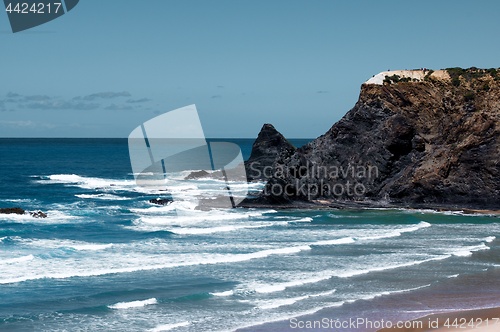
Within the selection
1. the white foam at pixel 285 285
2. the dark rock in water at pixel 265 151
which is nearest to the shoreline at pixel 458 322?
the white foam at pixel 285 285

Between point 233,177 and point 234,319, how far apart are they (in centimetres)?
5682

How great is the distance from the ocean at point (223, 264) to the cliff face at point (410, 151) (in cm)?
332

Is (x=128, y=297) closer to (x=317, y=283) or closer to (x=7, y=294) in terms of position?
(x=7, y=294)

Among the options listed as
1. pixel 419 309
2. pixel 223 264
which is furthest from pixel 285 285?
pixel 419 309

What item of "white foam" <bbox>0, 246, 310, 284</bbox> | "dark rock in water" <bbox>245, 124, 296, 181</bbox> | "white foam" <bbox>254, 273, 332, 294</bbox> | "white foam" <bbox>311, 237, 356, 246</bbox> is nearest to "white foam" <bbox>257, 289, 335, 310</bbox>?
"white foam" <bbox>254, 273, 332, 294</bbox>

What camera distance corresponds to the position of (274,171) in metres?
A: 49.2

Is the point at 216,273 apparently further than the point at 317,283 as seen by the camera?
Yes

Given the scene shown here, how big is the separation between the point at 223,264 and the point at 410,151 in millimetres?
27220

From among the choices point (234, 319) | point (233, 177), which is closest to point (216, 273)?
point (234, 319)

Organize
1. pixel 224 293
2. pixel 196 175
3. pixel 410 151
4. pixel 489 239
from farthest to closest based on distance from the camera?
pixel 196 175 → pixel 410 151 → pixel 489 239 → pixel 224 293

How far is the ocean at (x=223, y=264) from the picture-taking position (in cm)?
1872

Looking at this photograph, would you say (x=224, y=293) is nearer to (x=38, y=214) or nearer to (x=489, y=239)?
(x=489, y=239)

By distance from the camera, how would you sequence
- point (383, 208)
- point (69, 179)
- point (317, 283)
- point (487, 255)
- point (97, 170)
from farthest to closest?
point (97, 170)
point (69, 179)
point (383, 208)
point (487, 255)
point (317, 283)

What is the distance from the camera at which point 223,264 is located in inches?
1005
